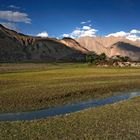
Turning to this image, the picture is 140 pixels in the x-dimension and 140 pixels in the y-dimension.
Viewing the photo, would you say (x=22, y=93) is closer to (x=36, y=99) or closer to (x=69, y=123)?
(x=36, y=99)

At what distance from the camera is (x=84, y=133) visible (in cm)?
1952

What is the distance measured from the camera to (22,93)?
38438 millimetres

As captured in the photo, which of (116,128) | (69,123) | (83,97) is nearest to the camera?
(116,128)

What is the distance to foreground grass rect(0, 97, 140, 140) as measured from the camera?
1894 cm

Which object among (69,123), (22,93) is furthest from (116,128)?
(22,93)

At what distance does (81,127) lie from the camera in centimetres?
2100

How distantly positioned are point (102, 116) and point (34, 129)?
20.5 feet

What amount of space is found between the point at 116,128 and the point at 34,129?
5306 millimetres

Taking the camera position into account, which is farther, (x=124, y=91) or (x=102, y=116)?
(x=124, y=91)

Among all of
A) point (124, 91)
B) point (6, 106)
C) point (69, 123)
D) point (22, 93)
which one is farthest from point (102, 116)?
point (124, 91)

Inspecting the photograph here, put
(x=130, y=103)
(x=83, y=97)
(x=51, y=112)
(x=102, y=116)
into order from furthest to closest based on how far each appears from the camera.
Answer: (x=83, y=97) → (x=130, y=103) → (x=51, y=112) → (x=102, y=116)

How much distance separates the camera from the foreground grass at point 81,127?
18.9 m

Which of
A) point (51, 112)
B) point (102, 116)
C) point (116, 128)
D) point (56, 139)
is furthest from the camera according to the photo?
point (51, 112)

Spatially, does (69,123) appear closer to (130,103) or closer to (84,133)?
(84,133)
